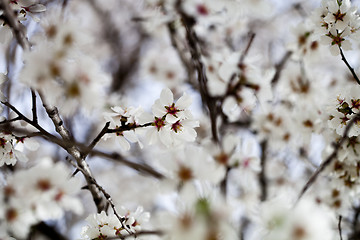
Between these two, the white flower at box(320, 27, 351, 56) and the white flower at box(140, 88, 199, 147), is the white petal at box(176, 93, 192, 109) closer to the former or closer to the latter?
the white flower at box(140, 88, 199, 147)

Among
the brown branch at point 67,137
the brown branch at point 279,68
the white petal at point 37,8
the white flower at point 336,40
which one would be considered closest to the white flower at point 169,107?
the brown branch at point 67,137

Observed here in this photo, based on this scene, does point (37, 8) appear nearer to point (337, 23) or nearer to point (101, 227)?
point (101, 227)

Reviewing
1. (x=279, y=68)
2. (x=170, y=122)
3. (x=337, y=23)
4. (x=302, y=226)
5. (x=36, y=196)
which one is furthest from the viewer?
(x=279, y=68)

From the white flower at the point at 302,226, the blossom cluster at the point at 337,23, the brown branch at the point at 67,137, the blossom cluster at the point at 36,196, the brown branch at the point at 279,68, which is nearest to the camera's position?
the white flower at the point at 302,226

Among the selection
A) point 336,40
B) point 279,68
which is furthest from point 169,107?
point 279,68

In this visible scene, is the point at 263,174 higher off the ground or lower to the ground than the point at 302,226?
higher

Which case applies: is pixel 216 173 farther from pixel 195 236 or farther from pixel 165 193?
pixel 195 236

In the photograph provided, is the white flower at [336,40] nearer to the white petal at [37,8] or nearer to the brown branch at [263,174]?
the white petal at [37,8]

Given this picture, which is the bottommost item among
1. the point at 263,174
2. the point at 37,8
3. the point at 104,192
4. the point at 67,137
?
the point at 104,192

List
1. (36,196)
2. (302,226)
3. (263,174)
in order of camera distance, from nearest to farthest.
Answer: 1. (302,226)
2. (36,196)
3. (263,174)

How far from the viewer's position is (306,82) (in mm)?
2146

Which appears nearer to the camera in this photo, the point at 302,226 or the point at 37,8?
the point at 302,226

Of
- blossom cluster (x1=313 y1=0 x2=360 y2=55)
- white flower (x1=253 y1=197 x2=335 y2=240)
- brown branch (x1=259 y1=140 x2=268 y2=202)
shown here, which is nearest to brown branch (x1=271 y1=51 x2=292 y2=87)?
brown branch (x1=259 y1=140 x2=268 y2=202)

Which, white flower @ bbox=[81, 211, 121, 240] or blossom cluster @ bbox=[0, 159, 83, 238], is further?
white flower @ bbox=[81, 211, 121, 240]
